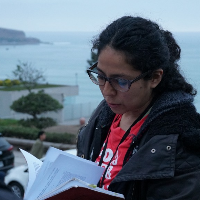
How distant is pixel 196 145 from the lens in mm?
1696

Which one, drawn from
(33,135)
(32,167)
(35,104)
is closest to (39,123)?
(35,104)

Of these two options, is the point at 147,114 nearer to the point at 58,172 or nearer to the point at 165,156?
the point at 165,156

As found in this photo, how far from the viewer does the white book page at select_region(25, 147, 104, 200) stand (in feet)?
6.05

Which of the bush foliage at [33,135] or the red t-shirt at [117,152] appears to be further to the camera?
the bush foliage at [33,135]

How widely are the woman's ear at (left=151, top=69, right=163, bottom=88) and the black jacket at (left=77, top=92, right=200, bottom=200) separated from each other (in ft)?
0.25

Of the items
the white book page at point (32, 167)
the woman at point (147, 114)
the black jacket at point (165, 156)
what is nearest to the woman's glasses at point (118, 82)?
the woman at point (147, 114)

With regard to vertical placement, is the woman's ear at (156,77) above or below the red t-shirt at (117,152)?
above

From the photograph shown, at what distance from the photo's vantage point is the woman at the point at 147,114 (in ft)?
5.52

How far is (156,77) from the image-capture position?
1842 mm

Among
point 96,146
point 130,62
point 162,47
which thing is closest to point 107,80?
point 130,62

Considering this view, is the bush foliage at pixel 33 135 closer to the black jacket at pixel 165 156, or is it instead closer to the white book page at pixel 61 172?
the white book page at pixel 61 172

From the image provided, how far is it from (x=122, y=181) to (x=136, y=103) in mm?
338

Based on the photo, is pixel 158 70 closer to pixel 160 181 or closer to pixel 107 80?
pixel 107 80

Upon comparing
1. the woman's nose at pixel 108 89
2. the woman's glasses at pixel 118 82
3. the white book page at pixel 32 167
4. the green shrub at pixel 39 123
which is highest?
the woman's glasses at pixel 118 82
